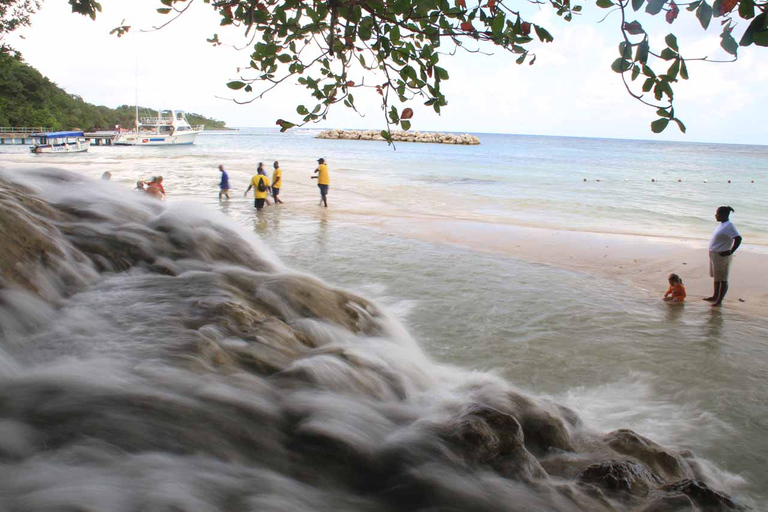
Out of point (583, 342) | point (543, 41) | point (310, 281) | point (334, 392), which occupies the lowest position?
point (583, 342)

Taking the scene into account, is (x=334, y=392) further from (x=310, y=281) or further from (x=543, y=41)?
(x=543, y=41)

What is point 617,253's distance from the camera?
45.8 ft

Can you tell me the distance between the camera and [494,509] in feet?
10.4

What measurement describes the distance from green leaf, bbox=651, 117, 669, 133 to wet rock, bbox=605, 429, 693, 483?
8.89 ft

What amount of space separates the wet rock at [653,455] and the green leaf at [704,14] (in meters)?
3.14

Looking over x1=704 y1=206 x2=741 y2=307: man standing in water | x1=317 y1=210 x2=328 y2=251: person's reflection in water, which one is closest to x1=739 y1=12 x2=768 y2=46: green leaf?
x1=704 y1=206 x2=741 y2=307: man standing in water

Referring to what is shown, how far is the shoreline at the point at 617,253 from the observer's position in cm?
1060

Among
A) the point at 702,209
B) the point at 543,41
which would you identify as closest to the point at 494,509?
the point at 543,41

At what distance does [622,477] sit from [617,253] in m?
11.5

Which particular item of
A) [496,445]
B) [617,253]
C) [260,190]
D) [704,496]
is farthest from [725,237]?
[260,190]

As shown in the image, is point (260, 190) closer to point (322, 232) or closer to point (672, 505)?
point (322, 232)

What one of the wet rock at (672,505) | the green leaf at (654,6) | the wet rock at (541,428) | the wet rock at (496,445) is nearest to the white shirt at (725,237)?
the wet rock at (541,428)

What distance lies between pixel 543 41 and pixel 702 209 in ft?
92.0

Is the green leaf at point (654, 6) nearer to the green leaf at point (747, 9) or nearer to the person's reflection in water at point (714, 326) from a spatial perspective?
the green leaf at point (747, 9)
